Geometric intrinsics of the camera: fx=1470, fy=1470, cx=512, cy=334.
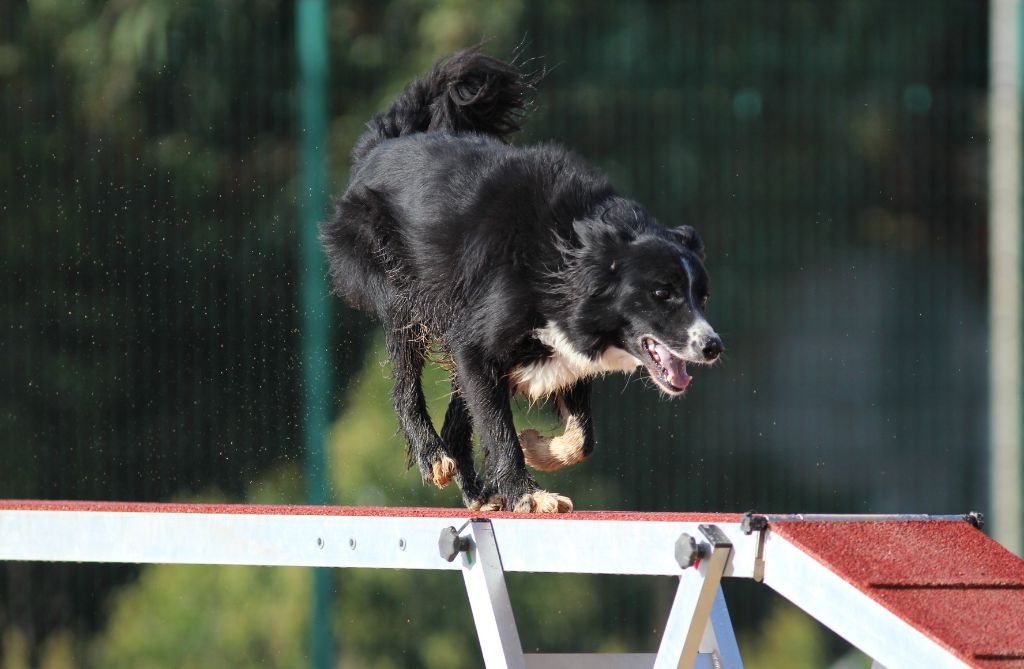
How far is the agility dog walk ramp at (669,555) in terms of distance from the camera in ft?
8.53

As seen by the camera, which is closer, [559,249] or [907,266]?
[559,249]

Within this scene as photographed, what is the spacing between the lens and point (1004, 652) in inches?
98.7

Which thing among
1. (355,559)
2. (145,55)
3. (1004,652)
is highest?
(145,55)

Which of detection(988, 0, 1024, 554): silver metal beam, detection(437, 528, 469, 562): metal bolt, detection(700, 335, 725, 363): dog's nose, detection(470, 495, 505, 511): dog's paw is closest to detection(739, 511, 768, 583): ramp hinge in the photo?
detection(437, 528, 469, 562): metal bolt

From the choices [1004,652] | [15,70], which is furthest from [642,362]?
[15,70]

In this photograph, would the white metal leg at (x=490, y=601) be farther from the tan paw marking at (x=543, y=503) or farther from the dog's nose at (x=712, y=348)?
the dog's nose at (x=712, y=348)

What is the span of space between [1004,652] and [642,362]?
165 cm

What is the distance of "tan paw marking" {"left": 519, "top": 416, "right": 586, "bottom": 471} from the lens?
4.39m

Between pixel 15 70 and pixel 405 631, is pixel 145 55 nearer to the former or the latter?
pixel 15 70

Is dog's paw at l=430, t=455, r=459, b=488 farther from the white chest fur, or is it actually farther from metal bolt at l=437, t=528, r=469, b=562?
metal bolt at l=437, t=528, r=469, b=562

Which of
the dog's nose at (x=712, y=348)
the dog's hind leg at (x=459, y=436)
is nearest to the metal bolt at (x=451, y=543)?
the dog's nose at (x=712, y=348)

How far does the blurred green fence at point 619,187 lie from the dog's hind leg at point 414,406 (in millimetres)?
2296

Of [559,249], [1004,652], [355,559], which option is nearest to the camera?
[1004,652]

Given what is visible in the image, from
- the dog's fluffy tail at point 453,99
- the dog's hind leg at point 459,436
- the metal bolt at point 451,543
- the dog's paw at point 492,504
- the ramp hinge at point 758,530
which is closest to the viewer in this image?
the ramp hinge at point 758,530
